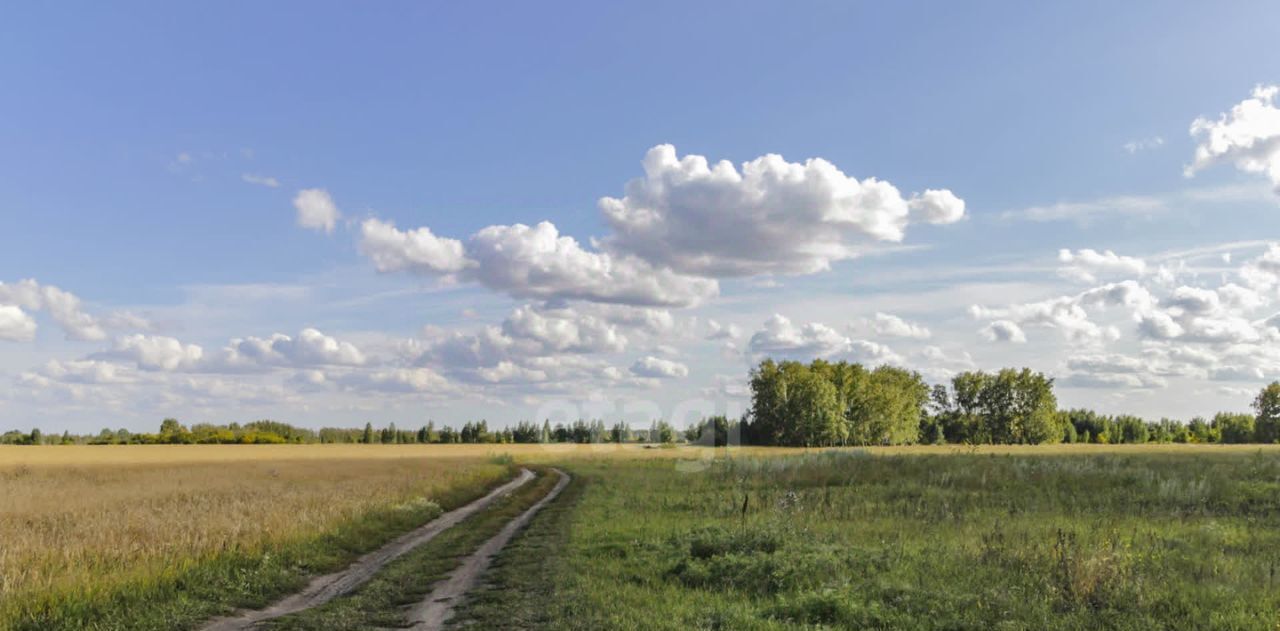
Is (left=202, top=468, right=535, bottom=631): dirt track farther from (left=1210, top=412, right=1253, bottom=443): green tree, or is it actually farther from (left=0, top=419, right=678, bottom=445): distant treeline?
(left=1210, top=412, right=1253, bottom=443): green tree

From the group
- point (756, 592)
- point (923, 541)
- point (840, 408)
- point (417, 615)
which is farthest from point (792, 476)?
point (840, 408)

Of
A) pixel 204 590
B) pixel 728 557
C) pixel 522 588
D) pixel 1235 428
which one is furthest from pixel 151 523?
pixel 1235 428

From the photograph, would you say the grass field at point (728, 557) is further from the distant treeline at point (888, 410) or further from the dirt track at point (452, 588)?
the distant treeline at point (888, 410)

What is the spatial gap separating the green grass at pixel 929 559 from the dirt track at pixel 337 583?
124 inches

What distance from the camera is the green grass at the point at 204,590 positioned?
459 inches

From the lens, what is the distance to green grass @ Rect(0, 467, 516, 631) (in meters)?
11.6

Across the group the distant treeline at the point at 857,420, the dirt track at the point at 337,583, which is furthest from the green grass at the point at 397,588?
the distant treeline at the point at 857,420

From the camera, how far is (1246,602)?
11.7m

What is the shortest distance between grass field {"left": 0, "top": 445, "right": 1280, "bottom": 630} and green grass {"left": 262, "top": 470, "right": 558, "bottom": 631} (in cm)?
7

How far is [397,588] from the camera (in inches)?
570

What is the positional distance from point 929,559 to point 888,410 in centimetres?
12216

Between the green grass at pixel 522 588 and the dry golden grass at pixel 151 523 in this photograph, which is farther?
the dry golden grass at pixel 151 523

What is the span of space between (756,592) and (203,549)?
40.1 ft

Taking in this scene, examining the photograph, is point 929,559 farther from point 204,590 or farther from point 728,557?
point 204,590
